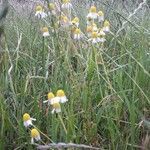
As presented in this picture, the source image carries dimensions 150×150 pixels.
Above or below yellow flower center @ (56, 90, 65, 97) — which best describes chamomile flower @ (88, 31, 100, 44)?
above

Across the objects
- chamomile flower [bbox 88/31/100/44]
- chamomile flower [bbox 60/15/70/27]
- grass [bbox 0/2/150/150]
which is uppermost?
chamomile flower [bbox 60/15/70/27]

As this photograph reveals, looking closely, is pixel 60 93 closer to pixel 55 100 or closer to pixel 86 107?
pixel 55 100

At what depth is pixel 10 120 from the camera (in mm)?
1479

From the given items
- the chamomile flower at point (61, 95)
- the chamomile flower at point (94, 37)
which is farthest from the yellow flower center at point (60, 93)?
the chamomile flower at point (94, 37)

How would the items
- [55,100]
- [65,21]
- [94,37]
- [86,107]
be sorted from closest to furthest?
1. [55,100]
2. [86,107]
3. [94,37]
4. [65,21]

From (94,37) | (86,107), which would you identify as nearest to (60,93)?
(86,107)

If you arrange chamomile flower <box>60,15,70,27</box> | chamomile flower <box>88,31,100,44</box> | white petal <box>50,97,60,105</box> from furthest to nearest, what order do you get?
chamomile flower <box>60,15,70,27</box> → chamomile flower <box>88,31,100,44</box> → white petal <box>50,97,60,105</box>

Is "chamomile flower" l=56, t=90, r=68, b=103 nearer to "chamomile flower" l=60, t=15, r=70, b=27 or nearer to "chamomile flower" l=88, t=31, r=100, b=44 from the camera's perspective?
"chamomile flower" l=88, t=31, r=100, b=44

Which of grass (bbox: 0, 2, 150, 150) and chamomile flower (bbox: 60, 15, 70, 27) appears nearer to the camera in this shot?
grass (bbox: 0, 2, 150, 150)

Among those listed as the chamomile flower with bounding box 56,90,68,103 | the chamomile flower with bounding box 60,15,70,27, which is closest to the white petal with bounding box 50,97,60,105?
the chamomile flower with bounding box 56,90,68,103

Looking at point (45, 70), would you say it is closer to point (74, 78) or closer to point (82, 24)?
point (74, 78)

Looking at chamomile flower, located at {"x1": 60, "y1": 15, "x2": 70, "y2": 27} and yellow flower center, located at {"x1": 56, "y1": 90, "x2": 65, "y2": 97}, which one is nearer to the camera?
yellow flower center, located at {"x1": 56, "y1": 90, "x2": 65, "y2": 97}

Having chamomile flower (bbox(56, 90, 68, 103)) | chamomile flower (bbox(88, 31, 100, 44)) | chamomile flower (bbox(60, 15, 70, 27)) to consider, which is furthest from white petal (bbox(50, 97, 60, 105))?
chamomile flower (bbox(60, 15, 70, 27))

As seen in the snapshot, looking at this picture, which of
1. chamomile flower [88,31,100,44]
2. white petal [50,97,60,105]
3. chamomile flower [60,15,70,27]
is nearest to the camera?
white petal [50,97,60,105]
